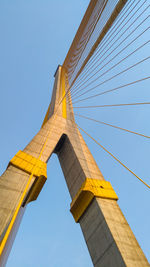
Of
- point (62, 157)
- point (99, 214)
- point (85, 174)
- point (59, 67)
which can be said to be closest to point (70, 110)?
point (62, 157)

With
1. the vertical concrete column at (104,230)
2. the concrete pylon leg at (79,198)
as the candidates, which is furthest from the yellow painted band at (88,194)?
the vertical concrete column at (104,230)

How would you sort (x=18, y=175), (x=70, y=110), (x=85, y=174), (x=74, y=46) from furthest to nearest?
(x=74, y=46) < (x=70, y=110) < (x=85, y=174) < (x=18, y=175)

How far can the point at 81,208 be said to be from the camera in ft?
22.0

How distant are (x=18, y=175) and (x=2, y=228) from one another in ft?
6.77

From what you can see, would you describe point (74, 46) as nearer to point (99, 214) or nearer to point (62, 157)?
point (62, 157)

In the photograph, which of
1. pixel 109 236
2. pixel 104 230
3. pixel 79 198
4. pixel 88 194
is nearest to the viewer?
pixel 109 236

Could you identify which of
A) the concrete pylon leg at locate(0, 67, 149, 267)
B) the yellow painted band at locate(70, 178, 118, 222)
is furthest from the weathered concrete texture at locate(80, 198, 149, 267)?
the yellow painted band at locate(70, 178, 118, 222)

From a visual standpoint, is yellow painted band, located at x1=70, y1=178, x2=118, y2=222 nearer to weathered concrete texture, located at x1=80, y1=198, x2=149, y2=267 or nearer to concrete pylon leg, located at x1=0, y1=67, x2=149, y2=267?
concrete pylon leg, located at x1=0, y1=67, x2=149, y2=267

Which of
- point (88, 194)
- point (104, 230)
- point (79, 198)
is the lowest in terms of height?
point (79, 198)

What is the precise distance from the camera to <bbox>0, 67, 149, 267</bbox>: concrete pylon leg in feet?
15.8

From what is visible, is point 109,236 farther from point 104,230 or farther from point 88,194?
point 88,194

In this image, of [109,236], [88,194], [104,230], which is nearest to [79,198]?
[88,194]

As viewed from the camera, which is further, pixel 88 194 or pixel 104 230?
pixel 88 194

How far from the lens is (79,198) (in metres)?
6.89
